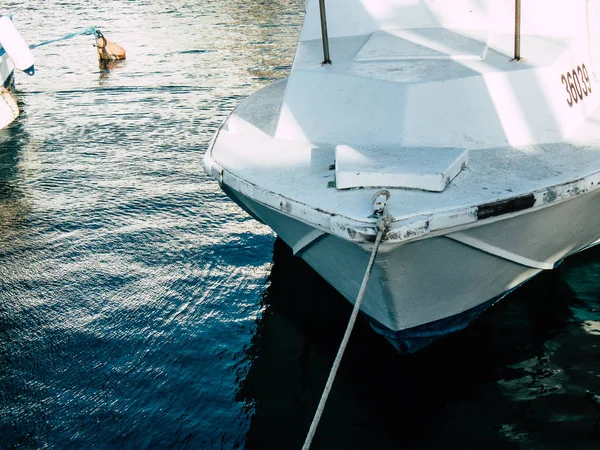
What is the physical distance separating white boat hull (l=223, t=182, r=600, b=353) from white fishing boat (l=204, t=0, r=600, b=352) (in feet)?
0.04

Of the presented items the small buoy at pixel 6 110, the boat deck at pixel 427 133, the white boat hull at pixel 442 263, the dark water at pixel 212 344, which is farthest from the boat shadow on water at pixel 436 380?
the small buoy at pixel 6 110

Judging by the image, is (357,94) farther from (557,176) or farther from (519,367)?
(519,367)

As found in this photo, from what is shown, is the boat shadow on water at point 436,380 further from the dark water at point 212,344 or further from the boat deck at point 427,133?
the boat deck at point 427,133

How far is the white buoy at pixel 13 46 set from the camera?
12.2m

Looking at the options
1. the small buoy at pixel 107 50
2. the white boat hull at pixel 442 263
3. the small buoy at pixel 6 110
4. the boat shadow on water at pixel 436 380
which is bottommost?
the boat shadow on water at pixel 436 380

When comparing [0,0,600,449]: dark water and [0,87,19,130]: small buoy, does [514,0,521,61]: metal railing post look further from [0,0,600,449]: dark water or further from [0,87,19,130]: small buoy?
[0,87,19,130]: small buoy

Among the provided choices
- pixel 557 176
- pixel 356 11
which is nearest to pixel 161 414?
pixel 557 176

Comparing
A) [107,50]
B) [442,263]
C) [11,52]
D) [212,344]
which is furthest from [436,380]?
[107,50]

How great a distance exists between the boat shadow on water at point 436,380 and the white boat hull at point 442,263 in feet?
0.94

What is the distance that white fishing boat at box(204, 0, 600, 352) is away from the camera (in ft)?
13.4

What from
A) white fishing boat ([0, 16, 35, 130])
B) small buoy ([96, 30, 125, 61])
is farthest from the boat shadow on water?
small buoy ([96, 30, 125, 61])

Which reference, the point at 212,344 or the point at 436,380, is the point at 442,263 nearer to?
the point at 436,380

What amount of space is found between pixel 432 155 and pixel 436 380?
5.06 ft

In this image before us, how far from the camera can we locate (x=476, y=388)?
484 cm
